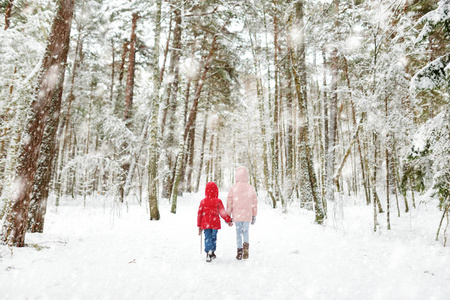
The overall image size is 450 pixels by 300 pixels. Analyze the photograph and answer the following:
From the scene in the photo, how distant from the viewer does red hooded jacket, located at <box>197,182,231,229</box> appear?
4777 millimetres

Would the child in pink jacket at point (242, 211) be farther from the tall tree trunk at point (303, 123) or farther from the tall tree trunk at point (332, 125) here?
the tall tree trunk at point (332, 125)

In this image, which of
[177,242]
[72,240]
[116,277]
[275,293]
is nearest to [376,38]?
[275,293]

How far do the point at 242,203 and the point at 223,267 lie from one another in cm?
127

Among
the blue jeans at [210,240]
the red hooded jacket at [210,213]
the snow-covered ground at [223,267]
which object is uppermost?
the red hooded jacket at [210,213]

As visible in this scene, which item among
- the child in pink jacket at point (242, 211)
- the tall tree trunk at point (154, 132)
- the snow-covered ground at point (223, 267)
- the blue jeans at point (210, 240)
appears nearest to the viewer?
the snow-covered ground at point (223, 267)

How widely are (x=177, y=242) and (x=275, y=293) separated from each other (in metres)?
3.47

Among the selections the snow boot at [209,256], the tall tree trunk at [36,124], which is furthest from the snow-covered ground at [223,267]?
the tall tree trunk at [36,124]

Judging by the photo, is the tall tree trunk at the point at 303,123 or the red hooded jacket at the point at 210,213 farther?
the tall tree trunk at the point at 303,123

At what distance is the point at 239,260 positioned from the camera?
4711 millimetres

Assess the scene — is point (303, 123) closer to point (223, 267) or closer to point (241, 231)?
point (241, 231)

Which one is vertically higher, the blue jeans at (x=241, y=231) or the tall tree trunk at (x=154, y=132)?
the tall tree trunk at (x=154, y=132)

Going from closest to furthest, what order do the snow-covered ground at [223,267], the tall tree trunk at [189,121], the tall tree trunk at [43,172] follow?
the snow-covered ground at [223,267]
the tall tree trunk at [43,172]
the tall tree trunk at [189,121]

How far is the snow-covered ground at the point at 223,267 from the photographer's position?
10.5ft

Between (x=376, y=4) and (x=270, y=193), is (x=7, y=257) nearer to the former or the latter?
(x=376, y=4)
